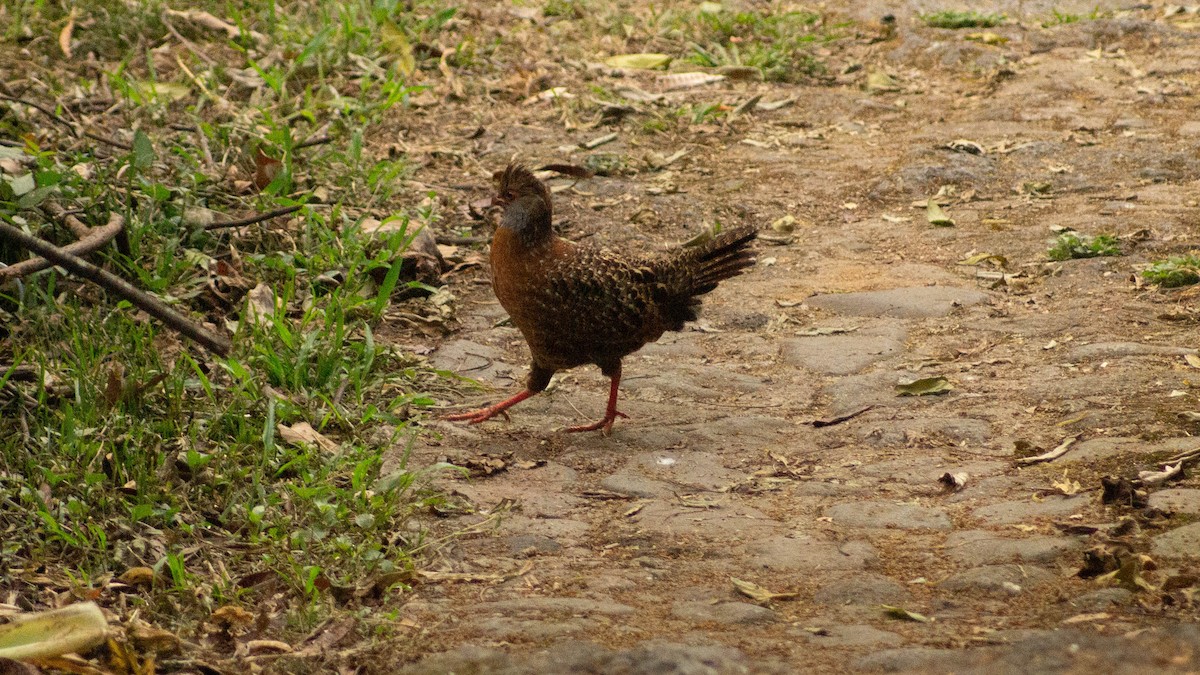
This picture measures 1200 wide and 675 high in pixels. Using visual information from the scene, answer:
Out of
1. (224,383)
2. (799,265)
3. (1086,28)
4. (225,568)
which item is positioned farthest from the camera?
(1086,28)

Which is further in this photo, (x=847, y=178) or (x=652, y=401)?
(x=847, y=178)

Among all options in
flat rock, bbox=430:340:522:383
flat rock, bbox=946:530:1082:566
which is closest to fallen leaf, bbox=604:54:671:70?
flat rock, bbox=430:340:522:383

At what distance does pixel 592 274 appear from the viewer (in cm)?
479

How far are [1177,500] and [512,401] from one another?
7.71 feet

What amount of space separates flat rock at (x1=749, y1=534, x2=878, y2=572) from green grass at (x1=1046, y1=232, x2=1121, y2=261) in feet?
9.72

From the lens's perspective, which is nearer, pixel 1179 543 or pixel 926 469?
pixel 1179 543

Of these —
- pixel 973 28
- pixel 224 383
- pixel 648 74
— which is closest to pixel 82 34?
pixel 648 74

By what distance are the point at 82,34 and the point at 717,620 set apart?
6622 millimetres

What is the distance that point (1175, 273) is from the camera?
554 centimetres

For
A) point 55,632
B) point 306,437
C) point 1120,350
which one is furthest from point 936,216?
point 55,632

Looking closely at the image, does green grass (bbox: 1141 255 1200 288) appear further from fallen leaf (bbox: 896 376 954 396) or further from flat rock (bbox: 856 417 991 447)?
flat rock (bbox: 856 417 991 447)

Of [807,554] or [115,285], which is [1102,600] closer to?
[807,554]

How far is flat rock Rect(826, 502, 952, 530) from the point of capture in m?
3.77

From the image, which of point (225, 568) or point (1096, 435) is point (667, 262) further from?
point (225, 568)
